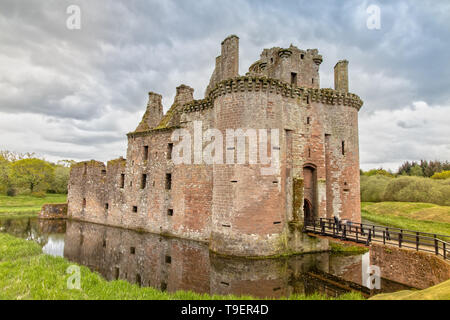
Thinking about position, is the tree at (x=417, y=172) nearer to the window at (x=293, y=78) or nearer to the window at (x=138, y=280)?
the window at (x=293, y=78)

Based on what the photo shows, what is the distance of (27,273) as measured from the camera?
9.27 m

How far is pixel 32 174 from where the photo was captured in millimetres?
51062

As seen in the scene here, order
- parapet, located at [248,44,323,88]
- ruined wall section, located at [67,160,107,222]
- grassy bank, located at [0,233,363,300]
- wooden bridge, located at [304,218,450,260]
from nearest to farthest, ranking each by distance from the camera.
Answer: grassy bank, located at [0,233,363,300], wooden bridge, located at [304,218,450,260], parapet, located at [248,44,323,88], ruined wall section, located at [67,160,107,222]

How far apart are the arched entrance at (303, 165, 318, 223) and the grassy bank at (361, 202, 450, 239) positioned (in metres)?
15.4

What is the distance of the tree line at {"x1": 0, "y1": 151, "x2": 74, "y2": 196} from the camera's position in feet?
157

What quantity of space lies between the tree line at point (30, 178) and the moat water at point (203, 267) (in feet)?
119

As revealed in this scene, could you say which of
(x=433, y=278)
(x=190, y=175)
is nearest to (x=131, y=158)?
(x=190, y=175)

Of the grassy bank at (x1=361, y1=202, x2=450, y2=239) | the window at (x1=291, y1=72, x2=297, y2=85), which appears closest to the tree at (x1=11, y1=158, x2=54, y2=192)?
the window at (x1=291, y1=72, x2=297, y2=85)

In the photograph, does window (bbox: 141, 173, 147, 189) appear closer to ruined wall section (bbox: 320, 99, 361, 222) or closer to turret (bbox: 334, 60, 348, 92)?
ruined wall section (bbox: 320, 99, 361, 222)

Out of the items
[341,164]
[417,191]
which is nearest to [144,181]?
[341,164]

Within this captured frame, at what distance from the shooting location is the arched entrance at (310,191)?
1748cm

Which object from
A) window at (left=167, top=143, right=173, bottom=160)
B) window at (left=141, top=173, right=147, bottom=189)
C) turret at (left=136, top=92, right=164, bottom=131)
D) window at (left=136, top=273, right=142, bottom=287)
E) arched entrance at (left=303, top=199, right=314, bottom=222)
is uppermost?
turret at (left=136, top=92, right=164, bottom=131)

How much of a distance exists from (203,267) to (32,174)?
53510 millimetres
